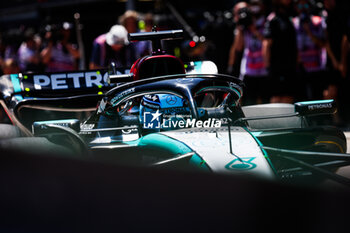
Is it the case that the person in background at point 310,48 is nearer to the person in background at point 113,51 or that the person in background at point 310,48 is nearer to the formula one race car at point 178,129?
the formula one race car at point 178,129

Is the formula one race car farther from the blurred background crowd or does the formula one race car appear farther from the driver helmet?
the blurred background crowd

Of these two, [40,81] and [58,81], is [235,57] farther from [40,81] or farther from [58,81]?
[40,81]

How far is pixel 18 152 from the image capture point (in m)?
1.11

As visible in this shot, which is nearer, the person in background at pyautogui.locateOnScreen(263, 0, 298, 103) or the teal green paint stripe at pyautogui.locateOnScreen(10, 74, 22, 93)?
the teal green paint stripe at pyautogui.locateOnScreen(10, 74, 22, 93)

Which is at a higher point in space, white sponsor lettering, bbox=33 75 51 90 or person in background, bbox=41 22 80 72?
person in background, bbox=41 22 80 72

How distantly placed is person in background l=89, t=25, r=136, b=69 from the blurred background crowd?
0.01 m

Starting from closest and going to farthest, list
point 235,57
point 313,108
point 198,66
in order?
point 313,108 → point 198,66 → point 235,57

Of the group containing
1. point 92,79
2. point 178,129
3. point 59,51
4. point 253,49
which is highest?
point 59,51

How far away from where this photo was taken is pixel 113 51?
14.8 feet

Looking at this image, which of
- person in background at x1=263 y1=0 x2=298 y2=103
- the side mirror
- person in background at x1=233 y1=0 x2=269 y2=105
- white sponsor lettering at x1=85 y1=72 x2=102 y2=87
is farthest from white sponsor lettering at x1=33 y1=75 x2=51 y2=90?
person in background at x1=233 y1=0 x2=269 y2=105

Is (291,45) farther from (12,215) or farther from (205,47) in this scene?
(12,215)

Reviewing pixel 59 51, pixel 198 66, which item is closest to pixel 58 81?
pixel 198 66

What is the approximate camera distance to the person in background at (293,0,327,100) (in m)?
3.87

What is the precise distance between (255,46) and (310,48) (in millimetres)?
736
